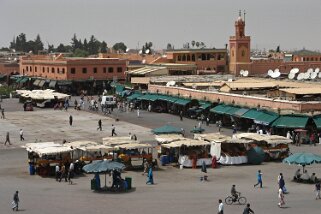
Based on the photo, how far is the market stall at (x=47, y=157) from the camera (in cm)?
3066

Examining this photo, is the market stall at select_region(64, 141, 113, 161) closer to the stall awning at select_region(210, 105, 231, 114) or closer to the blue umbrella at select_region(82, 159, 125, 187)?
the blue umbrella at select_region(82, 159, 125, 187)

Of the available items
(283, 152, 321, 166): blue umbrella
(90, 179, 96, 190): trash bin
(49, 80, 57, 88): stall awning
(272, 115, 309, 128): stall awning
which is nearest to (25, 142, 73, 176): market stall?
(90, 179, 96, 190): trash bin

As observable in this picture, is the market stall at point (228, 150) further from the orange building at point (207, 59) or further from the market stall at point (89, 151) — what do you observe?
the orange building at point (207, 59)

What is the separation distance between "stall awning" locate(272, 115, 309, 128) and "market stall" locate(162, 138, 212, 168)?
30.6ft

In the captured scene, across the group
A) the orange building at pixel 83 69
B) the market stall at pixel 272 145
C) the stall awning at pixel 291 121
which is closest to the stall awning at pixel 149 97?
the stall awning at pixel 291 121

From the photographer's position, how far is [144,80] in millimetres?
74875

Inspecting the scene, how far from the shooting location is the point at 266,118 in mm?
43500

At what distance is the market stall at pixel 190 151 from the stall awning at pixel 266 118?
994 cm

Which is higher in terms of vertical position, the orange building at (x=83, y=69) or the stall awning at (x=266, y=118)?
the orange building at (x=83, y=69)

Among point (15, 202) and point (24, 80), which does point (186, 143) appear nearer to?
point (15, 202)

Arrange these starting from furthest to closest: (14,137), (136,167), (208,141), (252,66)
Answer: (252,66), (14,137), (208,141), (136,167)

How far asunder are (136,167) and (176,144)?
97.5 inches

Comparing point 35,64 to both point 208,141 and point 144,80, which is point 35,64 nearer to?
point 144,80

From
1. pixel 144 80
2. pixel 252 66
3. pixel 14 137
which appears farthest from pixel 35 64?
pixel 14 137
